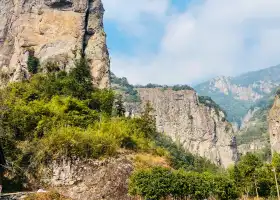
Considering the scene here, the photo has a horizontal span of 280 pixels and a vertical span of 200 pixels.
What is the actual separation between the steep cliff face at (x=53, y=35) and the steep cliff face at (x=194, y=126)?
203 ft

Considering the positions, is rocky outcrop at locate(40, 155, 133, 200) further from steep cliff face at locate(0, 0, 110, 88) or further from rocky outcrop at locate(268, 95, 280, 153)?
rocky outcrop at locate(268, 95, 280, 153)

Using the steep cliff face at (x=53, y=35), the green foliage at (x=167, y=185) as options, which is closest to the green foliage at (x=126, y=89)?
the steep cliff face at (x=53, y=35)

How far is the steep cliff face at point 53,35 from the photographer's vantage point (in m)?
40.4

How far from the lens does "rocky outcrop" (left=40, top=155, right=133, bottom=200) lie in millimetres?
20062

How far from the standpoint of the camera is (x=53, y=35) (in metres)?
42.3

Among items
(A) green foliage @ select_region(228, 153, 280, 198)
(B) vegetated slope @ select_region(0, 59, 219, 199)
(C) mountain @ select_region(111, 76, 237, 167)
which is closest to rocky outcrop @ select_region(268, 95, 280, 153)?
(C) mountain @ select_region(111, 76, 237, 167)

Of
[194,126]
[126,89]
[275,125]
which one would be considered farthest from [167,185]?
[126,89]

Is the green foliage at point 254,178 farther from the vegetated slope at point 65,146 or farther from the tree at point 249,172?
the vegetated slope at point 65,146

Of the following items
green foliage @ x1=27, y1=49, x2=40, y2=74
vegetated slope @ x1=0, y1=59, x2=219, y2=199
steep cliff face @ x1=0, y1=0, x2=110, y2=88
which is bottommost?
vegetated slope @ x1=0, y1=59, x2=219, y2=199

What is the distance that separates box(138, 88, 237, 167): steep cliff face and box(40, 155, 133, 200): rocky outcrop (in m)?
80.5

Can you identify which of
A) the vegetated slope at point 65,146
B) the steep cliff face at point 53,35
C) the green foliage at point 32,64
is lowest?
the vegetated slope at point 65,146

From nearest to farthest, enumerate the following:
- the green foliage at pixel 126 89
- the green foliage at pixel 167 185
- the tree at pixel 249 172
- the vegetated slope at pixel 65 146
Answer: the green foliage at pixel 167 185 → the vegetated slope at pixel 65 146 → the tree at pixel 249 172 → the green foliage at pixel 126 89

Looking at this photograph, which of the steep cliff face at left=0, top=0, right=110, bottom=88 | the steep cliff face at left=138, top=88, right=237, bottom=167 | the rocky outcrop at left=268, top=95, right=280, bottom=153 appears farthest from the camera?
the steep cliff face at left=138, top=88, right=237, bottom=167

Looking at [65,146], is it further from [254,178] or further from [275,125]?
[275,125]
